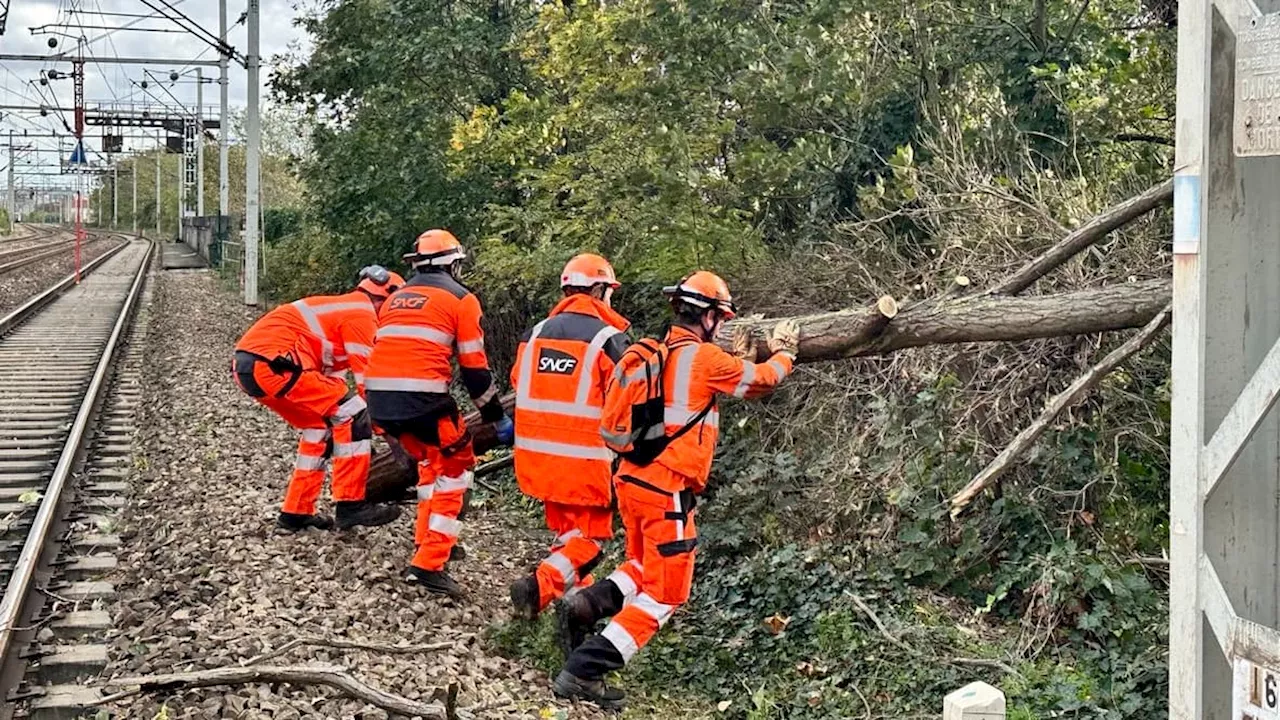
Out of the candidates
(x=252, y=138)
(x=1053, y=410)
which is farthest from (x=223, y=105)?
(x=1053, y=410)

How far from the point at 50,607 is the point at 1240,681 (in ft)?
21.2

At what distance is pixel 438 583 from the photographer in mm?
6988

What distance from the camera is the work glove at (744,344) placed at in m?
6.52

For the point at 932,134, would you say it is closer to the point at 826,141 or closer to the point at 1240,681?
the point at 826,141

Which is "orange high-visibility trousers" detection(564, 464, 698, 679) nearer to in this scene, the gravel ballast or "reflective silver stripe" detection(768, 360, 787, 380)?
the gravel ballast

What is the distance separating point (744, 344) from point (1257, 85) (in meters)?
4.29

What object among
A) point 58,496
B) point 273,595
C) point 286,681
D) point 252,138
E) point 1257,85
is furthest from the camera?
point 252,138

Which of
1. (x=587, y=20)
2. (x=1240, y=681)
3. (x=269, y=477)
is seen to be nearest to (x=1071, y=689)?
(x=1240, y=681)

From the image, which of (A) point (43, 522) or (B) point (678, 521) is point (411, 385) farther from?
(A) point (43, 522)

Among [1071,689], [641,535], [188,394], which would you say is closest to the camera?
[1071,689]

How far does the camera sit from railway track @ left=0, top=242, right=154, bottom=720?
6.05 meters

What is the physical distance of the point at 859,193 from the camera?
9070mm

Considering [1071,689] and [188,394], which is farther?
[188,394]

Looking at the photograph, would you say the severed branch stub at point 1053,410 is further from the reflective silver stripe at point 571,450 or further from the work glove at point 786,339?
the reflective silver stripe at point 571,450
